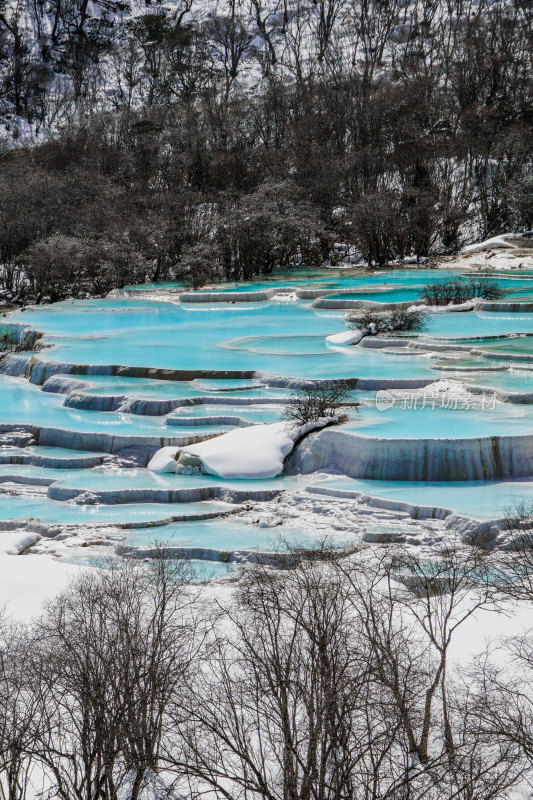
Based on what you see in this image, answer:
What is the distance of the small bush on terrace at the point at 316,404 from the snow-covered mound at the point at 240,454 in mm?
201

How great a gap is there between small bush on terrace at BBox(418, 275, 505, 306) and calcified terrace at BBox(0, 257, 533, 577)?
1230 mm

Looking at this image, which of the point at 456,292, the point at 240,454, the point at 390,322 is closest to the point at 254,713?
the point at 240,454

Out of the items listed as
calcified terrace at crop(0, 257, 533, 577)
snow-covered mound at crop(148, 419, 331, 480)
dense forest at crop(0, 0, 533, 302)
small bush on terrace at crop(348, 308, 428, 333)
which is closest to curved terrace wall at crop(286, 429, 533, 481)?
calcified terrace at crop(0, 257, 533, 577)

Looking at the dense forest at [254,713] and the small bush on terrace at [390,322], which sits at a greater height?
the small bush on terrace at [390,322]

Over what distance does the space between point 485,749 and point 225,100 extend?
42.9 m

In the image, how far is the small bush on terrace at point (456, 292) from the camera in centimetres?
2527

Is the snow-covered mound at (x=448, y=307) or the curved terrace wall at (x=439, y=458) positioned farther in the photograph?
the snow-covered mound at (x=448, y=307)

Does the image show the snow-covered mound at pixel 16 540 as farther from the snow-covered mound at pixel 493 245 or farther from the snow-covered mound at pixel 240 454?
the snow-covered mound at pixel 493 245

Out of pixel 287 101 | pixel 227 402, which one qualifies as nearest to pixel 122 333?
pixel 227 402

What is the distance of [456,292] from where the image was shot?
25438 mm

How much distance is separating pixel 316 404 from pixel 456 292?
37.6 feet

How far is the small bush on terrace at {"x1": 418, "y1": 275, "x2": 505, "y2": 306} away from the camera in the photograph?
25.3 metres

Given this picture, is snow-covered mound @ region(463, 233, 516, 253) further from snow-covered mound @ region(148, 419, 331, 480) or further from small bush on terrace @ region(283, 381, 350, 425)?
snow-covered mound @ region(148, 419, 331, 480)

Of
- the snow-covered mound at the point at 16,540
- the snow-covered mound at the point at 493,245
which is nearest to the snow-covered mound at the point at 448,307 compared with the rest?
the snow-covered mound at the point at 493,245
